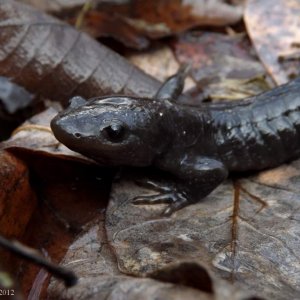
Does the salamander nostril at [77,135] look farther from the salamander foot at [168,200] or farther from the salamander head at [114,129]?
the salamander foot at [168,200]

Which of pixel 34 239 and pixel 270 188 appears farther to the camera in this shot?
pixel 270 188

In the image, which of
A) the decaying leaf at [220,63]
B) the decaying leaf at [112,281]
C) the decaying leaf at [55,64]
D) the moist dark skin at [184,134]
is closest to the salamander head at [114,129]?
the moist dark skin at [184,134]

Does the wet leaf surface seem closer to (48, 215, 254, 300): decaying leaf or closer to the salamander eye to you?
(48, 215, 254, 300): decaying leaf

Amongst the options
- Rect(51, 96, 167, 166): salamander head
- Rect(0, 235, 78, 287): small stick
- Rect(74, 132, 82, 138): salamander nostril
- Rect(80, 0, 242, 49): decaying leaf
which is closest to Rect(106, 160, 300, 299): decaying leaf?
Rect(51, 96, 167, 166): salamander head

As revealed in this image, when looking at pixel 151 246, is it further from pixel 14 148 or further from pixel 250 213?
pixel 14 148

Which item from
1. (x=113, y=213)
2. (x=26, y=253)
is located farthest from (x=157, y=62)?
(x=26, y=253)

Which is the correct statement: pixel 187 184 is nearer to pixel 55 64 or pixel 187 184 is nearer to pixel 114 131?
pixel 114 131

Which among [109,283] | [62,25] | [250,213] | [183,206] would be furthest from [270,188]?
[62,25]
